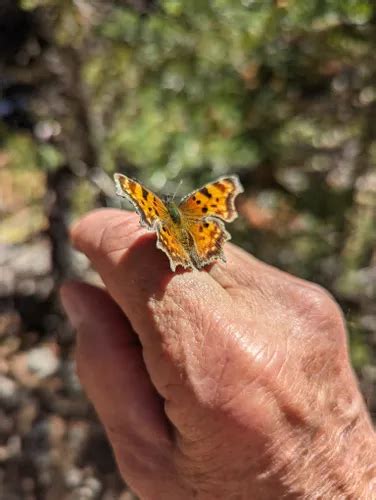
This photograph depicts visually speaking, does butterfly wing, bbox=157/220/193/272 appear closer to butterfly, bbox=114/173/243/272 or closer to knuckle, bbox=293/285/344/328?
butterfly, bbox=114/173/243/272

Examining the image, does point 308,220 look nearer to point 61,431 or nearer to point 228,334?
point 61,431

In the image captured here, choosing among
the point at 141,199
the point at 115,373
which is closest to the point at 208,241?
the point at 141,199

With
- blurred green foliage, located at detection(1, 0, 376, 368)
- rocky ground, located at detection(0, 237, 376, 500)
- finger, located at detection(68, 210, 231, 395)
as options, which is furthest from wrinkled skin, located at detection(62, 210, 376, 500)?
rocky ground, located at detection(0, 237, 376, 500)

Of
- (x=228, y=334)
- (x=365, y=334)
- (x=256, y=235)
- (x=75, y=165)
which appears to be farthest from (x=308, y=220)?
(x=228, y=334)

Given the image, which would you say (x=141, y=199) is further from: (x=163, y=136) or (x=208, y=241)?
(x=163, y=136)

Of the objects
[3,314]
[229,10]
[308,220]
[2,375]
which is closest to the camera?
[229,10]

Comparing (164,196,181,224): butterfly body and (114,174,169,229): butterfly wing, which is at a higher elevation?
(114,174,169,229): butterfly wing
